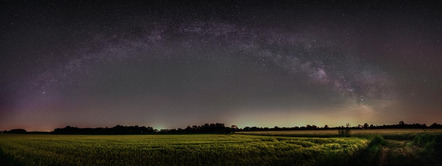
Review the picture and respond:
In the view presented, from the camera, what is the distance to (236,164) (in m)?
19.5

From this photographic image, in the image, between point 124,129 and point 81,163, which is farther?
point 124,129

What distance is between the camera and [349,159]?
20828mm

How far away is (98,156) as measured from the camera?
2312 centimetres

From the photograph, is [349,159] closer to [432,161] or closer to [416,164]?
[416,164]

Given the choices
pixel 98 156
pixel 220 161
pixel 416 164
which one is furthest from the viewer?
pixel 98 156

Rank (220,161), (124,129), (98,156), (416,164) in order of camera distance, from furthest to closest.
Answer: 1. (124,129)
2. (98,156)
3. (220,161)
4. (416,164)

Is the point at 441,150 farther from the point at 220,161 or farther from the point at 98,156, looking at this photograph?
the point at 98,156

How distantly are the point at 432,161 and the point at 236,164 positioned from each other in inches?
536

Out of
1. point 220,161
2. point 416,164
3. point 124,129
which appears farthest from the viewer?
point 124,129

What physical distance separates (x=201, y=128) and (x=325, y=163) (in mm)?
118553

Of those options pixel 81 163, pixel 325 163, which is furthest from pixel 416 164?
pixel 81 163

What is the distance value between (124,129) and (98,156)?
111 m

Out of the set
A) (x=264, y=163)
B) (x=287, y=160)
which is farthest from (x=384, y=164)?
(x=264, y=163)

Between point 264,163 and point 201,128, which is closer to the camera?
point 264,163
